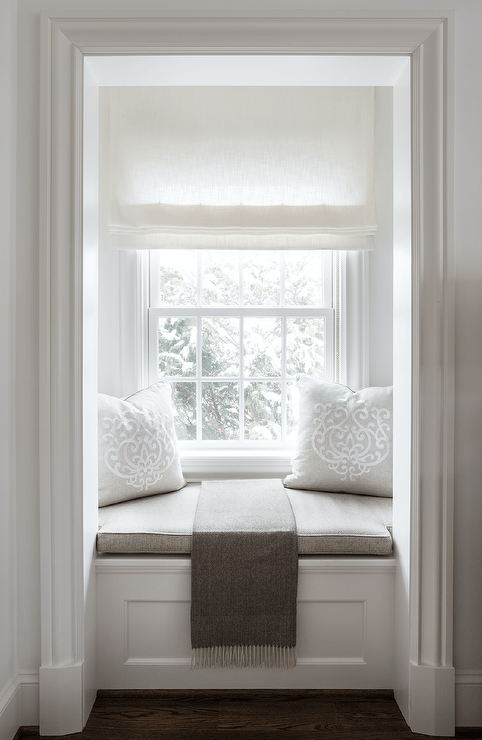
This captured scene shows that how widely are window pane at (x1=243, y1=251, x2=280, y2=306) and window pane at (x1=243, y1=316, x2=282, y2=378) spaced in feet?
0.31

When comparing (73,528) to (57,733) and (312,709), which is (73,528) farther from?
(312,709)

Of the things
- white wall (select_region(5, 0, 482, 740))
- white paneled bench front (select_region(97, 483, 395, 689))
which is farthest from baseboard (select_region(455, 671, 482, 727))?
white paneled bench front (select_region(97, 483, 395, 689))

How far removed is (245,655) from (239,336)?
143 cm

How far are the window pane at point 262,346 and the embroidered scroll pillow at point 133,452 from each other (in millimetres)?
584

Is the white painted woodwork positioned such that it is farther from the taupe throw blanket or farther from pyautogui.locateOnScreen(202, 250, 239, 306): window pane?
pyautogui.locateOnScreen(202, 250, 239, 306): window pane

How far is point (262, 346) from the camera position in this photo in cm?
275

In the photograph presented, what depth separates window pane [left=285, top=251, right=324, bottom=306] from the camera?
2.74 m

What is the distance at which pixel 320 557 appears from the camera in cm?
196

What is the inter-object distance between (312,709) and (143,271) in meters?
1.98

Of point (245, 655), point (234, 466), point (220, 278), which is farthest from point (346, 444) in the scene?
point (220, 278)

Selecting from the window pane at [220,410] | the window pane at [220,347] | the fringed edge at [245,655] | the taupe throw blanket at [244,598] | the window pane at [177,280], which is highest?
the window pane at [177,280]

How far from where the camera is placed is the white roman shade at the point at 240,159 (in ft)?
8.38

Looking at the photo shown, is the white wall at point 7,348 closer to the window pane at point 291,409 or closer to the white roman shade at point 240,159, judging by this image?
the white roman shade at point 240,159

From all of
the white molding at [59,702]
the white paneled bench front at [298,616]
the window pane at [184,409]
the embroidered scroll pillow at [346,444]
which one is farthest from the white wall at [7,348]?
the embroidered scroll pillow at [346,444]
